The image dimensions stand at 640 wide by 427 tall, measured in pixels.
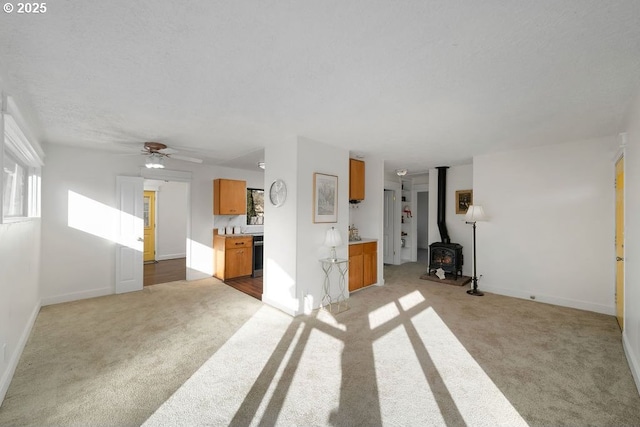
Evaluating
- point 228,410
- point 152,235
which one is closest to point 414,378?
point 228,410

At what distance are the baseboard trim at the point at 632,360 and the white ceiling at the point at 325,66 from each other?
2252 millimetres

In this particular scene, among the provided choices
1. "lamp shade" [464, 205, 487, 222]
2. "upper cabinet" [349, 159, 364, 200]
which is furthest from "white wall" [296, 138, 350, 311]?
"lamp shade" [464, 205, 487, 222]

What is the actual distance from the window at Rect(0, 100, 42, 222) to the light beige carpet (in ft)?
4.58

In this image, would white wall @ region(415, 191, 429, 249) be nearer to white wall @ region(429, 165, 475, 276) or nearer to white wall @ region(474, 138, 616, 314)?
white wall @ region(429, 165, 475, 276)

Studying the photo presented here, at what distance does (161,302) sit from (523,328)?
491 cm

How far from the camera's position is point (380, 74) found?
2049 mm

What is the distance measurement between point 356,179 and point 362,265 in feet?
5.10

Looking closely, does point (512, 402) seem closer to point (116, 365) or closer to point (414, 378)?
point (414, 378)

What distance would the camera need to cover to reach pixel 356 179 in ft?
16.6

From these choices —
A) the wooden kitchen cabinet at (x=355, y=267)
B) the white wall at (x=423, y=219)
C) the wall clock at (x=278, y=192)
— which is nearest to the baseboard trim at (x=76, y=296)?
the wall clock at (x=278, y=192)

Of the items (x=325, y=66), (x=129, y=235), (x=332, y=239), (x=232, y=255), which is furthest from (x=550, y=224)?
(x=129, y=235)

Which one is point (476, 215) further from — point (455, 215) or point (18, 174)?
point (18, 174)

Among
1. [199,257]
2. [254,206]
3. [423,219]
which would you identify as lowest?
[199,257]

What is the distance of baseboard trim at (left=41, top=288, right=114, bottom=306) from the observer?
13.4ft
